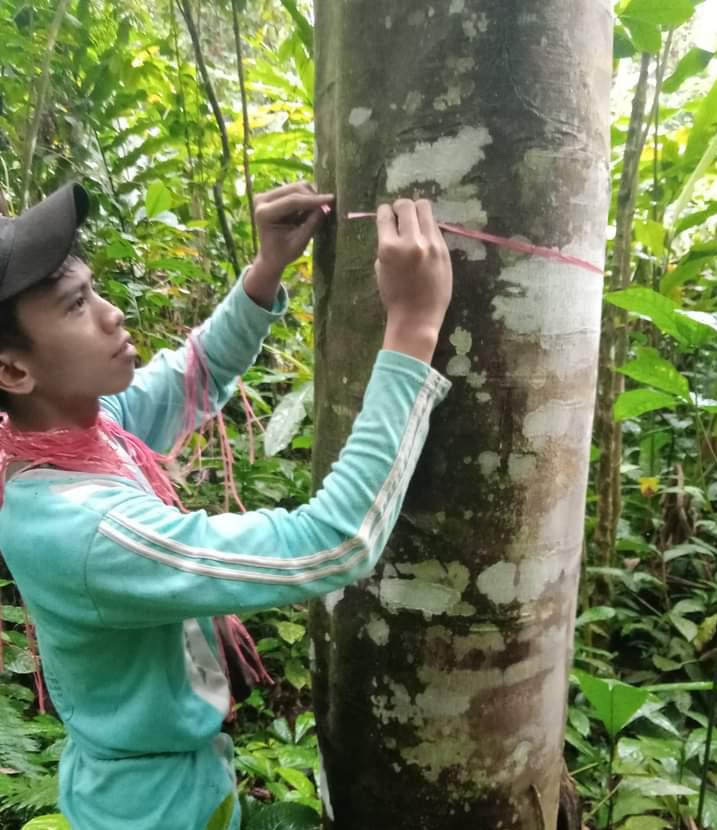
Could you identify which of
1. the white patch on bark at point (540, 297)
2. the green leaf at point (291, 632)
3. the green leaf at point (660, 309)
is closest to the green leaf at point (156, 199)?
the green leaf at point (291, 632)

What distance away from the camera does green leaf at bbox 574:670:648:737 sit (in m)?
1.15

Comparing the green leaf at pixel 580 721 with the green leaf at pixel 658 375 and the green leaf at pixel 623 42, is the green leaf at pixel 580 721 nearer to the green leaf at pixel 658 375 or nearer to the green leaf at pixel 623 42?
the green leaf at pixel 658 375

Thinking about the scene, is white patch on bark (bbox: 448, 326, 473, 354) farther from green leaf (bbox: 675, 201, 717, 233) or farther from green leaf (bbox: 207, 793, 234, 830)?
green leaf (bbox: 675, 201, 717, 233)

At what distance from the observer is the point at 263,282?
1205 mm

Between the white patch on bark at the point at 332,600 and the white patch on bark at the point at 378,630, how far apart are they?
65 mm

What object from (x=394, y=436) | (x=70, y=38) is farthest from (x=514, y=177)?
(x=70, y=38)

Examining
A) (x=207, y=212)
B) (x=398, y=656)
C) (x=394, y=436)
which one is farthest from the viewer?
(x=207, y=212)

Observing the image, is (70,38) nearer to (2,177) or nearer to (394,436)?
(2,177)

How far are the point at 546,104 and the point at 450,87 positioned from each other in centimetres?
11

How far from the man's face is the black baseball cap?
0.03 m

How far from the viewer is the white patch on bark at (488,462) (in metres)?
0.83

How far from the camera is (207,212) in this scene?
3182 mm

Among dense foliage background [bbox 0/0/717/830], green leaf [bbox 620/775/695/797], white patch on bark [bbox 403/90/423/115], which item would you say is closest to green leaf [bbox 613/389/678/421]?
dense foliage background [bbox 0/0/717/830]

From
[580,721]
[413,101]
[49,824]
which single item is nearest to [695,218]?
[580,721]
